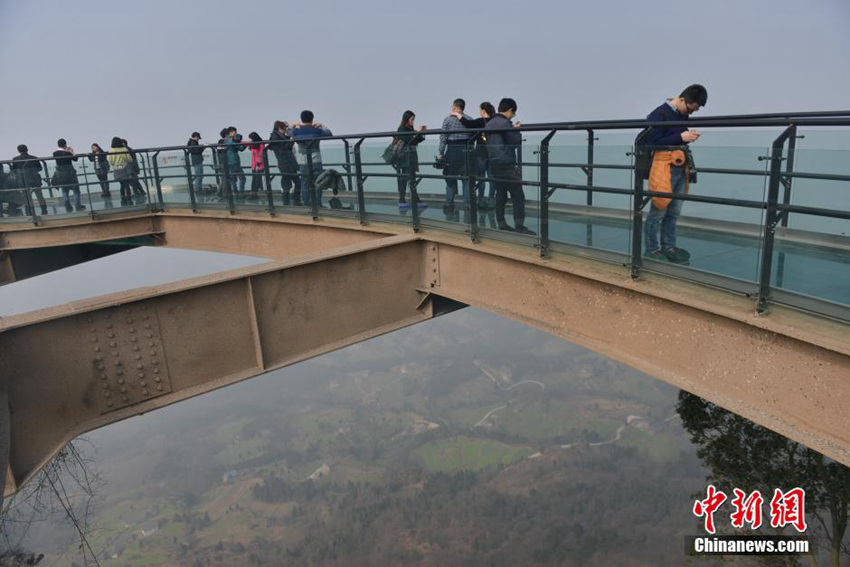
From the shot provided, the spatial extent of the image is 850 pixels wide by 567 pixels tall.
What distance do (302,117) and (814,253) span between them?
9.02 meters

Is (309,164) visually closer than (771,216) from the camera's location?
No

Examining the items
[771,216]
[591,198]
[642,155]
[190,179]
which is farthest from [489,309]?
[190,179]

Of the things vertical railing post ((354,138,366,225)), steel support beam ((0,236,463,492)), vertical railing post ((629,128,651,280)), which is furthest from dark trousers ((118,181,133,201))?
vertical railing post ((629,128,651,280))

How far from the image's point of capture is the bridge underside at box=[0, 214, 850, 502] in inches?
177

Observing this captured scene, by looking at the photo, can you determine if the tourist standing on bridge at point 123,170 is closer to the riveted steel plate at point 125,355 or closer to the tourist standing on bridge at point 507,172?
the riveted steel plate at point 125,355

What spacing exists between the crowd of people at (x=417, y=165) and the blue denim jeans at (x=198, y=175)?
0.02m

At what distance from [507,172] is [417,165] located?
5.69 ft

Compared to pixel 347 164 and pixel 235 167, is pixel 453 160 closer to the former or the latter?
pixel 347 164

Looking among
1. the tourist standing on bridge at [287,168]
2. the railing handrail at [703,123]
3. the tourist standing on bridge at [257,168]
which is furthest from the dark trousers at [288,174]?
the railing handrail at [703,123]

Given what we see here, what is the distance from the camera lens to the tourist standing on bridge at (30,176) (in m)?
15.1

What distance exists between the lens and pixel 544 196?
6621mm

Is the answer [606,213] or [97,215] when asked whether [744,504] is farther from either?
[97,215]

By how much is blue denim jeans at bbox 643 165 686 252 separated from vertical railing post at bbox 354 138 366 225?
4997mm

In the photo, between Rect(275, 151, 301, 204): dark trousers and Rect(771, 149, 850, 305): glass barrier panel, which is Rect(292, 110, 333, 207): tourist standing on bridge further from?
Rect(771, 149, 850, 305): glass barrier panel
